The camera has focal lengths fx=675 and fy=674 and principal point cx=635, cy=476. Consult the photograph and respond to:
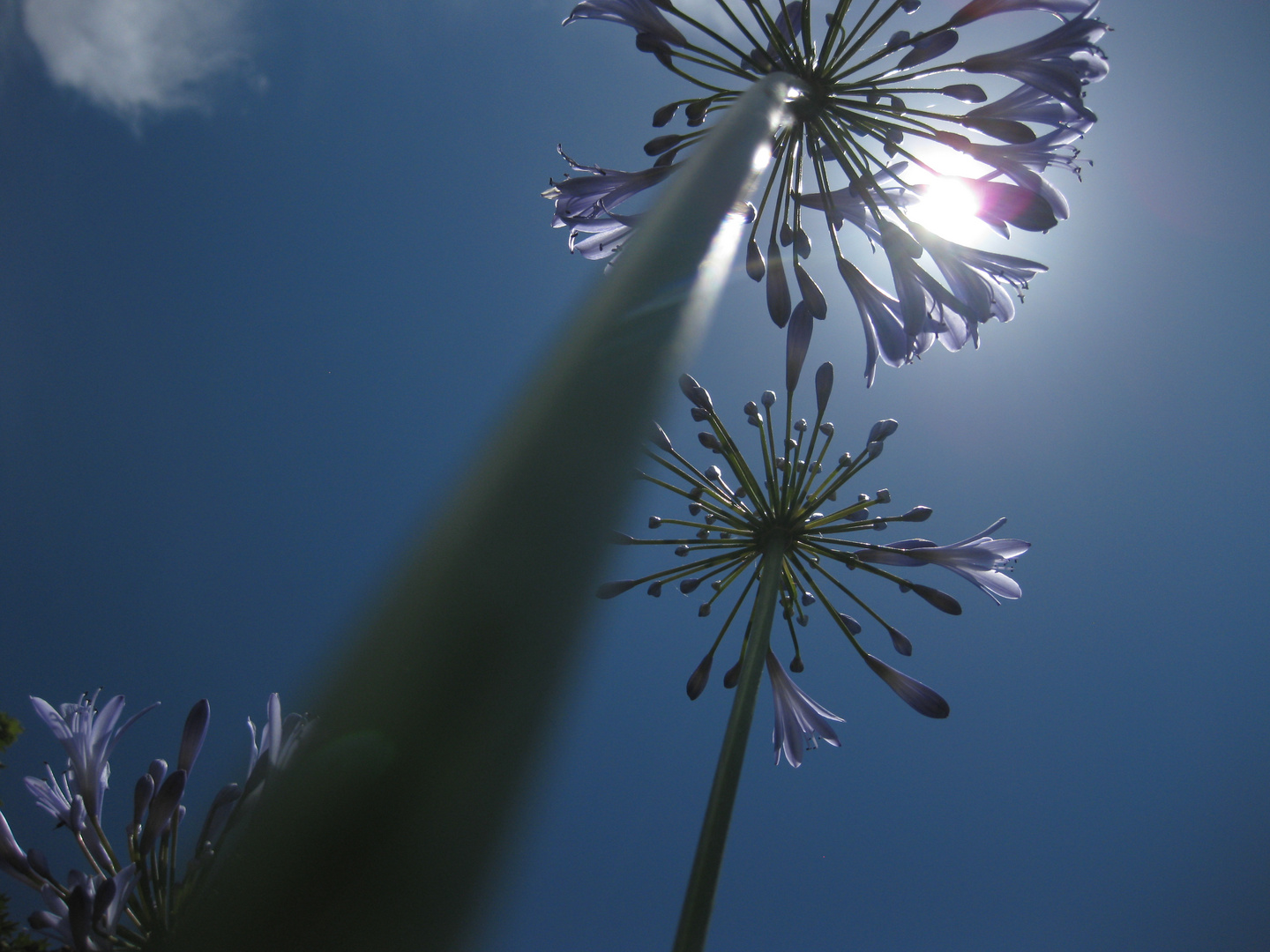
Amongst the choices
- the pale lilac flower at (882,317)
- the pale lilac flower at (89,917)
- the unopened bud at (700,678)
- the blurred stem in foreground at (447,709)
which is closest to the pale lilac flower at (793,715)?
the unopened bud at (700,678)

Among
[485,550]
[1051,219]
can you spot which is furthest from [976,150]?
[485,550]

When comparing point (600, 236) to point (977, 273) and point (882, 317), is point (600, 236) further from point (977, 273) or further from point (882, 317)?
point (977, 273)

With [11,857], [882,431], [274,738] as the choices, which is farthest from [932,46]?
[11,857]

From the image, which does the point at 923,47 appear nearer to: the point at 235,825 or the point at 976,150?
the point at 976,150

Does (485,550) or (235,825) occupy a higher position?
(485,550)

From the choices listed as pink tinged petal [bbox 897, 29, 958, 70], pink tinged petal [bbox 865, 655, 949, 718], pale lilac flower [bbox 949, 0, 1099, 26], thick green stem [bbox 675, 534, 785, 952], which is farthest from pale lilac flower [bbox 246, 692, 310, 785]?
pale lilac flower [bbox 949, 0, 1099, 26]
